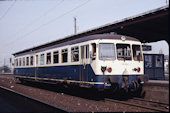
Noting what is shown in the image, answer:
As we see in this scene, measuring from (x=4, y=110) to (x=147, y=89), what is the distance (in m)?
7.07

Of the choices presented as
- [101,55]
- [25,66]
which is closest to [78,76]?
[101,55]

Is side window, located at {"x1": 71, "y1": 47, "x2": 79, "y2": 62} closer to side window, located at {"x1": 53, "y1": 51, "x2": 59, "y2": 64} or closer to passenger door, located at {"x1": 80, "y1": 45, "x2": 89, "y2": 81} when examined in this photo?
passenger door, located at {"x1": 80, "y1": 45, "x2": 89, "y2": 81}

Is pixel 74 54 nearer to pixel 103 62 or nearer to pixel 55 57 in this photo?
pixel 103 62

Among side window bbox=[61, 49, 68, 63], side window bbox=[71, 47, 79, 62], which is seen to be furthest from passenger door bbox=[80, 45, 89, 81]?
side window bbox=[61, 49, 68, 63]

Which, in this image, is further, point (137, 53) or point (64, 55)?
point (64, 55)

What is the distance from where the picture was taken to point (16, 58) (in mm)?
22641

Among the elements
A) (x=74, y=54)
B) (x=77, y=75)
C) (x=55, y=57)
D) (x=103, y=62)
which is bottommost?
(x=77, y=75)

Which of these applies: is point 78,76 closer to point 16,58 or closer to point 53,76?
point 53,76

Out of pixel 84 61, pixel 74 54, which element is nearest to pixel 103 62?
pixel 84 61

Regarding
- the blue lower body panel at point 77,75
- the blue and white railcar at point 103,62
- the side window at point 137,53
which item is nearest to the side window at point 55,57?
the blue lower body panel at point 77,75

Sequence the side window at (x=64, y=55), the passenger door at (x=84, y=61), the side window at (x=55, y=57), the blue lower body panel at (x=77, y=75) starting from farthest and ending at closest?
the side window at (x=55, y=57), the side window at (x=64, y=55), the passenger door at (x=84, y=61), the blue lower body panel at (x=77, y=75)

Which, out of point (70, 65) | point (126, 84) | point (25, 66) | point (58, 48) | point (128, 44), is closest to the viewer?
point (126, 84)

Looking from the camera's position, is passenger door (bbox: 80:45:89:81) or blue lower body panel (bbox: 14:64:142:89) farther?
passenger door (bbox: 80:45:89:81)

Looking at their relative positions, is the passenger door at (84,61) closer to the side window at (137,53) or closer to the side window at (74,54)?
the side window at (74,54)
